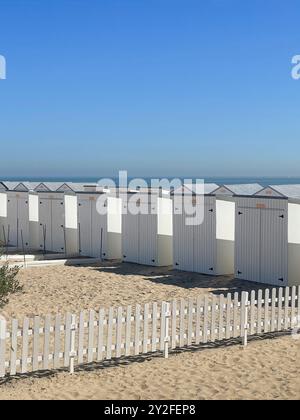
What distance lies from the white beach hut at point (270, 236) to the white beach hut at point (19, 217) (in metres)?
11.1

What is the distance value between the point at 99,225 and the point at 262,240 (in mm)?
7483

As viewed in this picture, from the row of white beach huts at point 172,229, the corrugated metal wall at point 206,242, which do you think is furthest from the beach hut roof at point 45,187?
the corrugated metal wall at point 206,242

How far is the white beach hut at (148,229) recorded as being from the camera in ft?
64.0

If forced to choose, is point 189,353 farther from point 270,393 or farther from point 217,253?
point 217,253

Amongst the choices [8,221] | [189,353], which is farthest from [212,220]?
[8,221]

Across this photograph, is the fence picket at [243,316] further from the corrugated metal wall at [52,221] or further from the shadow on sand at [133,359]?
the corrugated metal wall at [52,221]

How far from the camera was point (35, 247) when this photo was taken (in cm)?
2484

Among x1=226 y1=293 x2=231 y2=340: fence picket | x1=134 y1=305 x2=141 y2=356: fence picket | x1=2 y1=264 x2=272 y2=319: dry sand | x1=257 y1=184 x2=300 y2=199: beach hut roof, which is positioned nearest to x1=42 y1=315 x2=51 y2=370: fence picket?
x1=134 y1=305 x2=141 y2=356: fence picket

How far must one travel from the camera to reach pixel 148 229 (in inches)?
781

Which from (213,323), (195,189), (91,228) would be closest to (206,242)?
(195,189)

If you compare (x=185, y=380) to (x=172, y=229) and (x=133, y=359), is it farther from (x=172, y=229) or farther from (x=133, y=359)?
Result: (x=172, y=229)

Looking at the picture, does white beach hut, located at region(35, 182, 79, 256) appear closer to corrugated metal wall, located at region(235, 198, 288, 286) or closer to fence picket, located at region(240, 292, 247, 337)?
corrugated metal wall, located at region(235, 198, 288, 286)

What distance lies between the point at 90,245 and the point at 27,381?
46.6ft

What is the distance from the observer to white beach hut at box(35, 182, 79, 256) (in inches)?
905
